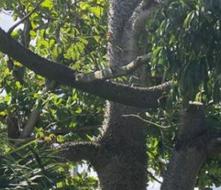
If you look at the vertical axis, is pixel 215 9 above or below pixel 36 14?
below

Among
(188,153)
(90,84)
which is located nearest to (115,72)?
(90,84)

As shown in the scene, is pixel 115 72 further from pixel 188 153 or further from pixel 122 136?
pixel 122 136

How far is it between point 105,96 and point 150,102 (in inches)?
23.7

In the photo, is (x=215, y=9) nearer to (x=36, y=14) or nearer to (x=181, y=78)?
(x=181, y=78)

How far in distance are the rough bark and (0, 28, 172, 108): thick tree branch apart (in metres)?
0.96

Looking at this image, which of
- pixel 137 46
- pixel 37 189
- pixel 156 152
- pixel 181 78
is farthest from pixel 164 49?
pixel 156 152

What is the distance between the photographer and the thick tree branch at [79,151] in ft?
37.2

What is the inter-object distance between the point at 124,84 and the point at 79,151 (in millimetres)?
1484

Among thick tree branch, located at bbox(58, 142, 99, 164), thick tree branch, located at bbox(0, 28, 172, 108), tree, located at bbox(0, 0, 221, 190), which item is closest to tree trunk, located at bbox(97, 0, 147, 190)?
tree, located at bbox(0, 0, 221, 190)

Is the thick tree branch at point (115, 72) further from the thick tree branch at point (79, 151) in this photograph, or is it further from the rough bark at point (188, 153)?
the thick tree branch at point (79, 151)

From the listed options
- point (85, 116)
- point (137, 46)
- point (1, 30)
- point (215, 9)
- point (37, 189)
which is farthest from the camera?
point (85, 116)

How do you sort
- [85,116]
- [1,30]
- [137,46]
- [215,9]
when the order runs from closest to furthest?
[215,9] → [1,30] → [137,46] → [85,116]

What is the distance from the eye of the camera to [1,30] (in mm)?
9492

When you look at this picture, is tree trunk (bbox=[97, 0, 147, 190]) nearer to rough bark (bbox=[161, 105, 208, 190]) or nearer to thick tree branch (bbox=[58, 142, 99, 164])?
thick tree branch (bbox=[58, 142, 99, 164])
